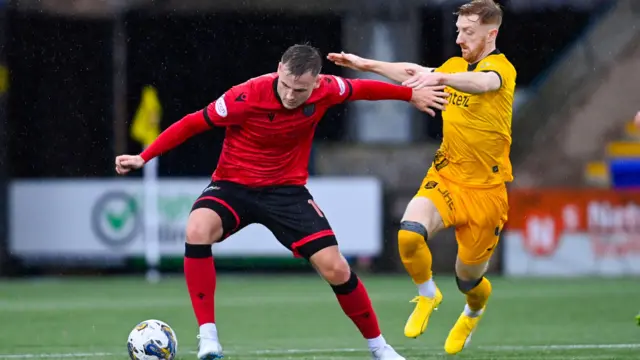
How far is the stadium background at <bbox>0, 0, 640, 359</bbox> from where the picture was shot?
58.0 ft

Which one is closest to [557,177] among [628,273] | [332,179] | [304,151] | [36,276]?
[628,273]

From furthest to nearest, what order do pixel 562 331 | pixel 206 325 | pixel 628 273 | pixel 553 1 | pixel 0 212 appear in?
pixel 553 1 < pixel 0 212 < pixel 628 273 < pixel 562 331 < pixel 206 325

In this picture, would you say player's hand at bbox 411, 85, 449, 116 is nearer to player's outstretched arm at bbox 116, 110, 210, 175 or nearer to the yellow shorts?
the yellow shorts

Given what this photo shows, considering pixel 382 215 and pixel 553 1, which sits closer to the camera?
pixel 382 215

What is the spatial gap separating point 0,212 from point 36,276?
3.57ft

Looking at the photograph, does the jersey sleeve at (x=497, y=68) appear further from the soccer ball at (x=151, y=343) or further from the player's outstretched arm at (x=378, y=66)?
the soccer ball at (x=151, y=343)

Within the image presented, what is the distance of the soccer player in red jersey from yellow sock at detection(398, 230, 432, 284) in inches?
26.3

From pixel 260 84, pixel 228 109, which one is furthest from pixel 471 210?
pixel 228 109

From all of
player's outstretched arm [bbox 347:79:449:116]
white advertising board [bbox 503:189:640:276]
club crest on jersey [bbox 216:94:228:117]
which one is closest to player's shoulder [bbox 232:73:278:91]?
club crest on jersey [bbox 216:94:228:117]

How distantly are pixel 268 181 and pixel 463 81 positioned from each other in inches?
53.3

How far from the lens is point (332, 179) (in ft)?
59.0

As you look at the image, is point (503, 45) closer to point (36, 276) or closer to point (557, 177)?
point (557, 177)

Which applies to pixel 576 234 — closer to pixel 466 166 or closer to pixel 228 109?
pixel 466 166

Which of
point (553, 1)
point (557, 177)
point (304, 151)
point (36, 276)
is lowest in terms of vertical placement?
point (36, 276)
